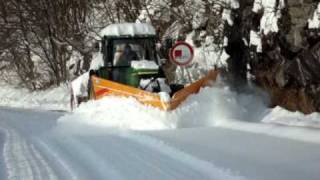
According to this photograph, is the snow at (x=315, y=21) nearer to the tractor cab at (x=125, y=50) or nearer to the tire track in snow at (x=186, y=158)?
the tractor cab at (x=125, y=50)

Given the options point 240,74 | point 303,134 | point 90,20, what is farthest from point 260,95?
point 90,20

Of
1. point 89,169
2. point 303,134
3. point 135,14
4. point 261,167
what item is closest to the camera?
point 261,167

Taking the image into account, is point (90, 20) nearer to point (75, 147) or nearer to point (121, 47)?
point (121, 47)

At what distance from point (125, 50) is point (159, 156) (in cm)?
588

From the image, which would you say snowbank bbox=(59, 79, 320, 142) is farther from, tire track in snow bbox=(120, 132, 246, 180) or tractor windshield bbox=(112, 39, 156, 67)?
tractor windshield bbox=(112, 39, 156, 67)

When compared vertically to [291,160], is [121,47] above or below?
above

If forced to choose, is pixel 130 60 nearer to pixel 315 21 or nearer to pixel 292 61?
pixel 292 61

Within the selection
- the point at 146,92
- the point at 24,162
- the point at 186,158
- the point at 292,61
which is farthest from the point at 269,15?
the point at 24,162

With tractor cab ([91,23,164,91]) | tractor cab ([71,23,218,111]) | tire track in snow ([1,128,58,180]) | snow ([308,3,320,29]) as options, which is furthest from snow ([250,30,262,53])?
tire track in snow ([1,128,58,180])

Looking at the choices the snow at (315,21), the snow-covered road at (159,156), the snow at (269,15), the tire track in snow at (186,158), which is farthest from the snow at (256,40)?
the tire track in snow at (186,158)

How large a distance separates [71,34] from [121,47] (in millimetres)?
16032

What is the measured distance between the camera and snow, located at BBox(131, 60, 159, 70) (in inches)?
508

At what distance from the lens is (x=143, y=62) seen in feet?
42.8

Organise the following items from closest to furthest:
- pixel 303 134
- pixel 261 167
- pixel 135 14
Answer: pixel 261 167
pixel 303 134
pixel 135 14
